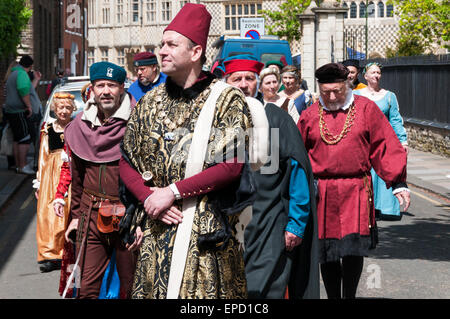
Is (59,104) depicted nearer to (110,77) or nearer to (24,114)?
(110,77)

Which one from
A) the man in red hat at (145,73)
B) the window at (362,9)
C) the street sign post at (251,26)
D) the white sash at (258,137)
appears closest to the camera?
the white sash at (258,137)

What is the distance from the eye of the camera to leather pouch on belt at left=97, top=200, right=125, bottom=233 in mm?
5473

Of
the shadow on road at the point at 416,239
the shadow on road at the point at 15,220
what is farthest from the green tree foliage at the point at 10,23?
the shadow on road at the point at 416,239

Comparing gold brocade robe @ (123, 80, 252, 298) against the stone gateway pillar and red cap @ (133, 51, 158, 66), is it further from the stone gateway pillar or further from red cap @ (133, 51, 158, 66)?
the stone gateway pillar

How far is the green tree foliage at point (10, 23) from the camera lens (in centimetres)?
2362

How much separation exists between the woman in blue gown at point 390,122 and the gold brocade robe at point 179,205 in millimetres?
4720

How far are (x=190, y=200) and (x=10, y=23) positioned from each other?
69.4ft

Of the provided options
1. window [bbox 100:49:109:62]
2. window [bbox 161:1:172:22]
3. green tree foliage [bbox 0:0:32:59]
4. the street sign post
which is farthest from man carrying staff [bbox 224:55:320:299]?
window [bbox 100:49:109:62]

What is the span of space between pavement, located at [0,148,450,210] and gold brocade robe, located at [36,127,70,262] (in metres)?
4.13

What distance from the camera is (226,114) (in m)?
4.00

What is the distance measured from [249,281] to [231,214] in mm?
1581

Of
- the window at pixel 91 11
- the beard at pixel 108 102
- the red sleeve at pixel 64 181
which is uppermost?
the window at pixel 91 11

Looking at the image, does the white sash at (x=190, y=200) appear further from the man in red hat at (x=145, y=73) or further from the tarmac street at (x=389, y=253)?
the man in red hat at (x=145, y=73)

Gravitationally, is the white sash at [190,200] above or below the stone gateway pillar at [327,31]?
below
